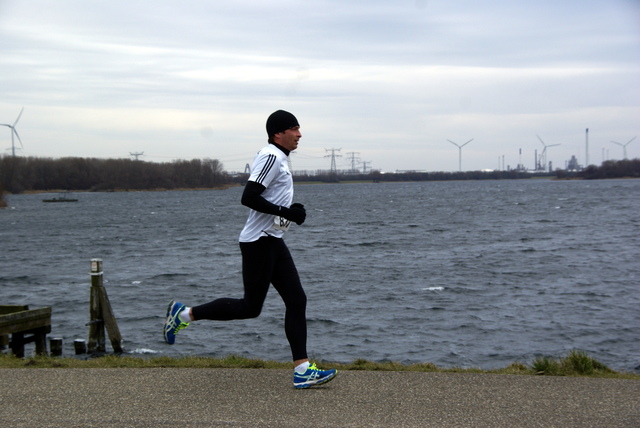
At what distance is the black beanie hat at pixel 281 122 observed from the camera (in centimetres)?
549

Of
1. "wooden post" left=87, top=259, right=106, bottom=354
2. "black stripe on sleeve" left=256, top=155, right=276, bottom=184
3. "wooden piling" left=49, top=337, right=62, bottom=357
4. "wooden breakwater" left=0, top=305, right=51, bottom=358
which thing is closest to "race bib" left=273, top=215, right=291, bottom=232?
"black stripe on sleeve" left=256, top=155, right=276, bottom=184

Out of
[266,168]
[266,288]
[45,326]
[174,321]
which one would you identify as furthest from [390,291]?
[266,168]

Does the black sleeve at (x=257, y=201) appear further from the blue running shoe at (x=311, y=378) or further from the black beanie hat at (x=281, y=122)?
the blue running shoe at (x=311, y=378)

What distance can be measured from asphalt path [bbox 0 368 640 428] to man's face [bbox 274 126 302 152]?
1.81 meters

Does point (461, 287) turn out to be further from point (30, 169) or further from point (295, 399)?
point (30, 169)

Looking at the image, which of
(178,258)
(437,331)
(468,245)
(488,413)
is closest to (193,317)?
(488,413)

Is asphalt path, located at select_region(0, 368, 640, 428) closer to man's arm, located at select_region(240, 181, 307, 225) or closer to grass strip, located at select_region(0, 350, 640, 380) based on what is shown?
grass strip, located at select_region(0, 350, 640, 380)

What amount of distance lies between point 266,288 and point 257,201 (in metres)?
0.72

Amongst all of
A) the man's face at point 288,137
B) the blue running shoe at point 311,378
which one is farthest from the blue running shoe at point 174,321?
the man's face at point 288,137

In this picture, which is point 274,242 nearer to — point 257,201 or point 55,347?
point 257,201

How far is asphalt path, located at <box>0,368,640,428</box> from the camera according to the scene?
4598 mm

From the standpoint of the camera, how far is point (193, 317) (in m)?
5.75

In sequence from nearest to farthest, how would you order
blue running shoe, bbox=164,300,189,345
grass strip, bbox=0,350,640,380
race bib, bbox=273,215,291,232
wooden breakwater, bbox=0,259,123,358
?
race bib, bbox=273,215,291,232, blue running shoe, bbox=164,300,189,345, grass strip, bbox=0,350,640,380, wooden breakwater, bbox=0,259,123,358

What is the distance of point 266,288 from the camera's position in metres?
5.55
